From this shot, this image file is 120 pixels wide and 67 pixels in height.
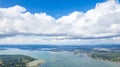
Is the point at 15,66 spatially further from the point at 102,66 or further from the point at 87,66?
the point at 102,66

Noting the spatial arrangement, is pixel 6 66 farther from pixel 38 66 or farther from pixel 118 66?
pixel 118 66

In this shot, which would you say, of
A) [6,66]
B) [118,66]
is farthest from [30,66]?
[118,66]

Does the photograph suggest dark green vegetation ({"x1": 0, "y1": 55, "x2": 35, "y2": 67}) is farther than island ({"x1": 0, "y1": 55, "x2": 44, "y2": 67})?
No

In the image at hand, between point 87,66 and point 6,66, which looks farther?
point 87,66

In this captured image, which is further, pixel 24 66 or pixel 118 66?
pixel 118 66

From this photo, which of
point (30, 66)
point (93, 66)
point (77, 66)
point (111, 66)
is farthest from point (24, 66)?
point (111, 66)

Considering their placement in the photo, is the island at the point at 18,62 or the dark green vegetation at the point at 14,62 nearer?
the dark green vegetation at the point at 14,62

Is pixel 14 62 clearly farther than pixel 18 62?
No

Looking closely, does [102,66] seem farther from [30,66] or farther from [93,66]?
[30,66]
